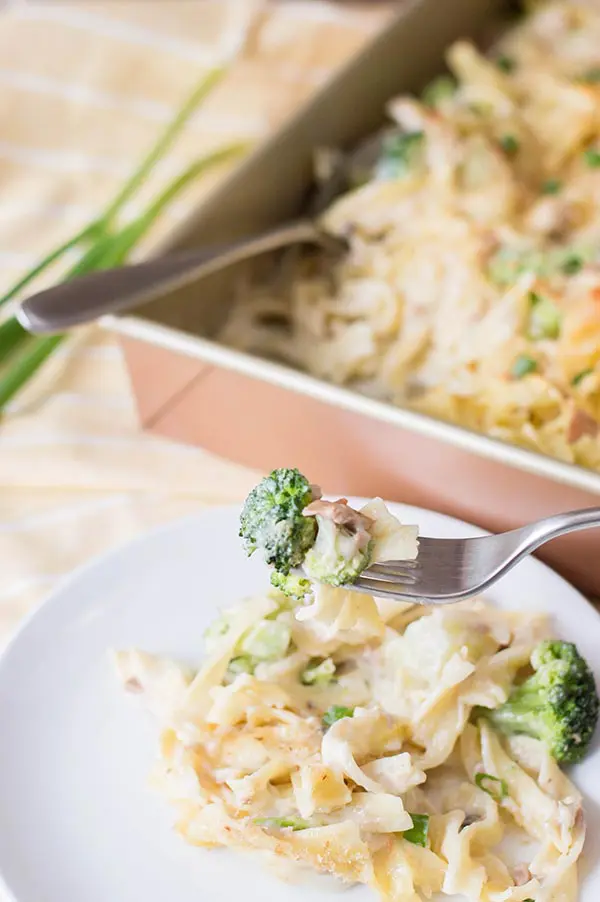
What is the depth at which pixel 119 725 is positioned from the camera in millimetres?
1596

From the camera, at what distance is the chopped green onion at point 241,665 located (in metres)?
1.55

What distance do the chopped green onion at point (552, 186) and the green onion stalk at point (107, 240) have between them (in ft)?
2.70

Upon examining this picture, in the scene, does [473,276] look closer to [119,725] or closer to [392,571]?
[392,571]

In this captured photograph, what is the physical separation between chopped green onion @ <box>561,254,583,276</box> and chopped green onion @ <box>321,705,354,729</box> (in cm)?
111

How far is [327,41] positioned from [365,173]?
74 centimetres

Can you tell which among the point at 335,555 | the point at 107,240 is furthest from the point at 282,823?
the point at 107,240

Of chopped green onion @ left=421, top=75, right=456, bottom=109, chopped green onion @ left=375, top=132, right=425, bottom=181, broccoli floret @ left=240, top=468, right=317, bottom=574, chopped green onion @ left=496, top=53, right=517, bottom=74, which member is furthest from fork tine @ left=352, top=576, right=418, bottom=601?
chopped green onion @ left=496, top=53, right=517, bottom=74

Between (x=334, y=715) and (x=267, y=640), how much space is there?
5.7 inches

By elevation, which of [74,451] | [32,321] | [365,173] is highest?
[365,173]

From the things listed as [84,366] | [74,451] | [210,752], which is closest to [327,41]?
[84,366]

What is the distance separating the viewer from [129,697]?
63.9 inches

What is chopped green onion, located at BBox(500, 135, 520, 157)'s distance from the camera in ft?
8.19

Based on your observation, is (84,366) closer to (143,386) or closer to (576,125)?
(143,386)

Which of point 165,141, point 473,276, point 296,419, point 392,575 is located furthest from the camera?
point 165,141
